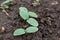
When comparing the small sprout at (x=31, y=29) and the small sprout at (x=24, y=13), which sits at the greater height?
the small sprout at (x=24, y=13)

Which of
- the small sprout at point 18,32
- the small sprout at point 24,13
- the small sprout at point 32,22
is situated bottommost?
the small sprout at point 18,32

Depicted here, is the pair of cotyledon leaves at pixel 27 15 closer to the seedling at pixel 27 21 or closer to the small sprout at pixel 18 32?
the seedling at pixel 27 21

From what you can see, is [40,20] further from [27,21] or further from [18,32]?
[18,32]

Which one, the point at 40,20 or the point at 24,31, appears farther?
the point at 40,20

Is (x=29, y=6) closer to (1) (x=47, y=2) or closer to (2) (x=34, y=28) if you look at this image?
(1) (x=47, y=2)

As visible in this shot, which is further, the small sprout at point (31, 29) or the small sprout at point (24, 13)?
the small sprout at point (24, 13)

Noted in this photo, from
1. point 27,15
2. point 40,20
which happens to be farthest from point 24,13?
point 40,20

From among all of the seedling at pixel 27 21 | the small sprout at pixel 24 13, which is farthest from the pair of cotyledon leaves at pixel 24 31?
the small sprout at pixel 24 13
